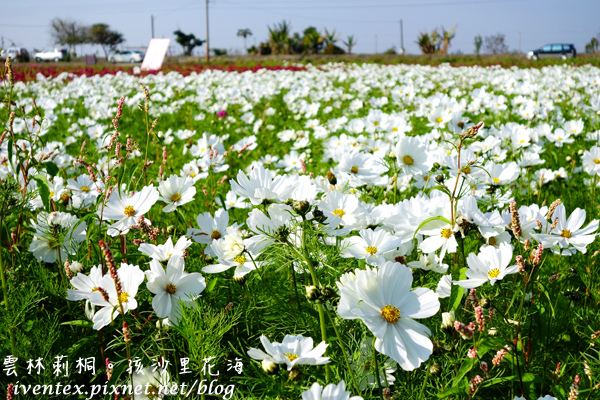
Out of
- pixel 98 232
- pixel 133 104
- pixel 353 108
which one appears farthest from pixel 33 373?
pixel 133 104

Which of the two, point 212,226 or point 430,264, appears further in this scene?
point 212,226

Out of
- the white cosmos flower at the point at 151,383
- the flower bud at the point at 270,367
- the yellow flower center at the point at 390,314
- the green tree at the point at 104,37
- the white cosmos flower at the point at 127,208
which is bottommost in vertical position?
the white cosmos flower at the point at 151,383

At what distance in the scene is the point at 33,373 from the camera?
121 cm

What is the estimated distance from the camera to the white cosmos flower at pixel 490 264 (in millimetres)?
981

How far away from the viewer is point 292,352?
85 centimetres

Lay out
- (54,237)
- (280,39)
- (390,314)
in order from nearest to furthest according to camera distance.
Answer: (390,314) → (54,237) → (280,39)

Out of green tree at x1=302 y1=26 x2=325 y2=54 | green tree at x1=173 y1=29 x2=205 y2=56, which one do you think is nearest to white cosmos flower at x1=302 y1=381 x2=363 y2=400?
green tree at x1=302 y1=26 x2=325 y2=54

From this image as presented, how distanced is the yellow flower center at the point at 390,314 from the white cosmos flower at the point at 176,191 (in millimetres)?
794

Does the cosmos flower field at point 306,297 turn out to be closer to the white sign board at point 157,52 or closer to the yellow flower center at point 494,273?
the yellow flower center at point 494,273

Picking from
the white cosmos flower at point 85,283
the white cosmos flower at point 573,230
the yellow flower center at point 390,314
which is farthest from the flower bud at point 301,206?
the white cosmos flower at point 573,230

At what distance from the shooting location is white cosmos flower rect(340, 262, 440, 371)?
30.8 inches

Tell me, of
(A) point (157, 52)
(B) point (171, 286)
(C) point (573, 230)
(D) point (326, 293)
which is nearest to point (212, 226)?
(B) point (171, 286)

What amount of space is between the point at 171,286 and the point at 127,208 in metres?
0.36

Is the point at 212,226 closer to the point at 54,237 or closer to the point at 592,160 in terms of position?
the point at 54,237
